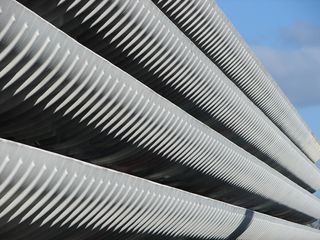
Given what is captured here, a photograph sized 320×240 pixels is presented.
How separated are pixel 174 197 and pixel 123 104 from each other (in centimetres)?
406

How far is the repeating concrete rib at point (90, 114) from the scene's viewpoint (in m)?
9.55

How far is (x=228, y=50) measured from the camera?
2331 cm

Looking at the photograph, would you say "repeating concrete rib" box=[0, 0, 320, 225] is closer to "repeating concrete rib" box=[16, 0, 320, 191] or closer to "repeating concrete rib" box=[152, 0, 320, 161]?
"repeating concrete rib" box=[16, 0, 320, 191]

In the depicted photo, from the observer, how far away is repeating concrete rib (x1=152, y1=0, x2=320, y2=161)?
61.9 feet

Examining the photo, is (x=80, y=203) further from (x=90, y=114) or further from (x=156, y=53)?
(x=156, y=53)

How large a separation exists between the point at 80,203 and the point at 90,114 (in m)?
1.84

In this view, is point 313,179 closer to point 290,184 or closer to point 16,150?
point 290,184

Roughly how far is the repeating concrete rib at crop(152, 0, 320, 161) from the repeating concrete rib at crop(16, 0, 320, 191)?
2.97ft

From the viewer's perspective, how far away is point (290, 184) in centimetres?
3778

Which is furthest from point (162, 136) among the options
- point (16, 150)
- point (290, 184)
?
point (290, 184)

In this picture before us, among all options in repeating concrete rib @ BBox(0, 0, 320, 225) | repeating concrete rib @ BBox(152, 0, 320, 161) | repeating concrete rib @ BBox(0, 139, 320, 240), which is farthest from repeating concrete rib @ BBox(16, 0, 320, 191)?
repeating concrete rib @ BBox(0, 139, 320, 240)

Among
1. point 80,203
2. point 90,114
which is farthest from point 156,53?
point 80,203

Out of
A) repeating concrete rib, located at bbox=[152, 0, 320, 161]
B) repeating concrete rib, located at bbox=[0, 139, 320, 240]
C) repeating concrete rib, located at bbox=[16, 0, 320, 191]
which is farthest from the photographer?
repeating concrete rib, located at bbox=[152, 0, 320, 161]

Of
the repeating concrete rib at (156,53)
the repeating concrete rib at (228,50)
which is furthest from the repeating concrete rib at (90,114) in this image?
the repeating concrete rib at (228,50)
